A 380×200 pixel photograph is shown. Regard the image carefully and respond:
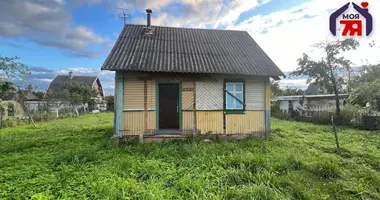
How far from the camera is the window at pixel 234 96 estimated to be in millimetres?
8703

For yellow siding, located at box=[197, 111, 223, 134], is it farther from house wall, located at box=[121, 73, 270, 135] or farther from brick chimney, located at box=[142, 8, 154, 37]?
brick chimney, located at box=[142, 8, 154, 37]

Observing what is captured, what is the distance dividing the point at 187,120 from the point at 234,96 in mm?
2191

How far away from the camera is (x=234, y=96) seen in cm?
873

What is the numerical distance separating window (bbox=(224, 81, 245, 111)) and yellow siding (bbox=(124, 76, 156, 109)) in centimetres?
298

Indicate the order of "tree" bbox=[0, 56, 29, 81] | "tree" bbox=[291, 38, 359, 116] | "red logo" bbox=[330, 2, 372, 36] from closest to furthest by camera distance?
"red logo" bbox=[330, 2, 372, 36]
"tree" bbox=[0, 56, 29, 81]
"tree" bbox=[291, 38, 359, 116]

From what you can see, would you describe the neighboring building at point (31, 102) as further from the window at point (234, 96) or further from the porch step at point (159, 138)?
the window at point (234, 96)

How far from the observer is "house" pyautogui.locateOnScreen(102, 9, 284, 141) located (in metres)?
8.07

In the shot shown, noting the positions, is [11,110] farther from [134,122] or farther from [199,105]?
[199,105]

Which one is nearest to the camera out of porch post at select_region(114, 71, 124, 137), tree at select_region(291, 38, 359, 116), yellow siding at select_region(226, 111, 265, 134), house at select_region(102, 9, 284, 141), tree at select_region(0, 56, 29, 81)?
porch post at select_region(114, 71, 124, 137)

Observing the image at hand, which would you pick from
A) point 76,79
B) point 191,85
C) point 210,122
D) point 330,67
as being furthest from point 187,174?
point 76,79

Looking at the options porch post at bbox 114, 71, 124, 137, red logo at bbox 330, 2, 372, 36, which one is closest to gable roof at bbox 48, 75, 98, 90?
porch post at bbox 114, 71, 124, 137

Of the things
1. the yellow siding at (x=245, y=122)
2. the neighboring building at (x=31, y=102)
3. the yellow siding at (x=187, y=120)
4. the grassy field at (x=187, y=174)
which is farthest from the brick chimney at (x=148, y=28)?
the neighboring building at (x=31, y=102)

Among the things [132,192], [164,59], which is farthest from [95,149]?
[164,59]

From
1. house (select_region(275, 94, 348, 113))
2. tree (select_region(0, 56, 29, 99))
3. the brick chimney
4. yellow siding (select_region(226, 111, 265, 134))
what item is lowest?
yellow siding (select_region(226, 111, 265, 134))
